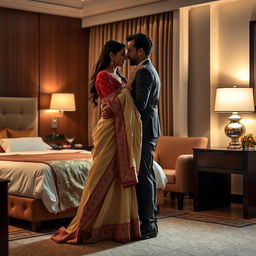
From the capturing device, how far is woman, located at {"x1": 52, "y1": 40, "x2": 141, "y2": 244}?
417 cm

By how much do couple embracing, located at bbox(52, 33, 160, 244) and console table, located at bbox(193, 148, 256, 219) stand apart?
1.41 m

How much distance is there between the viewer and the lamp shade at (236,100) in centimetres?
591

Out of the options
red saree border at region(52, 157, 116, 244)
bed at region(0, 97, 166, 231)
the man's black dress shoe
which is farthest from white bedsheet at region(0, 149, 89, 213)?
the man's black dress shoe

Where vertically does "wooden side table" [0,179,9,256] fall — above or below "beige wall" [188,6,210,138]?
below

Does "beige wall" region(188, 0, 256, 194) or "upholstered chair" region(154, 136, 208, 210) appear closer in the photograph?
"upholstered chair" region(154, 136, 208, 210)

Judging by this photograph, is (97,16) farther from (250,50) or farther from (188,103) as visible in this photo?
(250,50)

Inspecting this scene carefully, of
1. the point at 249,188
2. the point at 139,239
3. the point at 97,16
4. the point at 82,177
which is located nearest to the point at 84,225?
the point at 139,239

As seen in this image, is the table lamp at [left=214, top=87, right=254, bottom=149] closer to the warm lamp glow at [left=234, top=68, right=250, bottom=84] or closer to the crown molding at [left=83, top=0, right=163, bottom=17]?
the warm lamp glow at [left=234, top=68, right=250, bottom=84]

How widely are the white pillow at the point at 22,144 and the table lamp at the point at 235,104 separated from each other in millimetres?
2263

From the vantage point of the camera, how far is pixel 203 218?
5418 mm

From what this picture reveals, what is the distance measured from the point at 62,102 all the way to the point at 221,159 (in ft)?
8.84

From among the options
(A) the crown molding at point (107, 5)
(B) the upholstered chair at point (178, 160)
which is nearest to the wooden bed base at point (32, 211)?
(B) the upholstered chair at point (178, 160)

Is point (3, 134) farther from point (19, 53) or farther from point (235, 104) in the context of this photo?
point (235, 104)

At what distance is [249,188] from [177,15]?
99.1 inches
